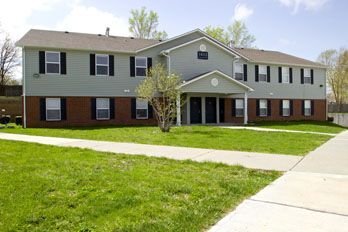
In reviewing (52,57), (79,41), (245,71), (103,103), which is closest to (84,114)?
(103,103)

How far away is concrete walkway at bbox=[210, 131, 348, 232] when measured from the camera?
467cm

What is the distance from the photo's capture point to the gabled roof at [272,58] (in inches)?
1216

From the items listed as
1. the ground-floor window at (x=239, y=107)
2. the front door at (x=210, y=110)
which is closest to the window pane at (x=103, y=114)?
the front door at (x=210, y=110)

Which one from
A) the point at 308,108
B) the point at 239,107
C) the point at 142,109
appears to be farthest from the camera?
the point at 308,108

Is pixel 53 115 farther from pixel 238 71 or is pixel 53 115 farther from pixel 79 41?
pixel 238 71

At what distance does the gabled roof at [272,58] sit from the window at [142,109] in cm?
972

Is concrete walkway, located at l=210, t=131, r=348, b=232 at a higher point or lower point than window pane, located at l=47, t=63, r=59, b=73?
lower

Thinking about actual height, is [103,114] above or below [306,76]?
below

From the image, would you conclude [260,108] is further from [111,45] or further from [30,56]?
[30,56]

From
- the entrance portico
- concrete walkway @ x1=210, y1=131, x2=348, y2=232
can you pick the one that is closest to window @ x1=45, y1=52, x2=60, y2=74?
the entrance portico

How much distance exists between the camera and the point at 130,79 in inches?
993

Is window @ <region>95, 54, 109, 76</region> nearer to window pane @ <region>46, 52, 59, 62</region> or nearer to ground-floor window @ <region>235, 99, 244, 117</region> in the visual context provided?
window pane @ <region>46, 52, 59, 62</region>

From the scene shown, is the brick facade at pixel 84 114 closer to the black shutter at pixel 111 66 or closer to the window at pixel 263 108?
the window at pixel 263 108

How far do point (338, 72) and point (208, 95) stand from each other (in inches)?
1400
